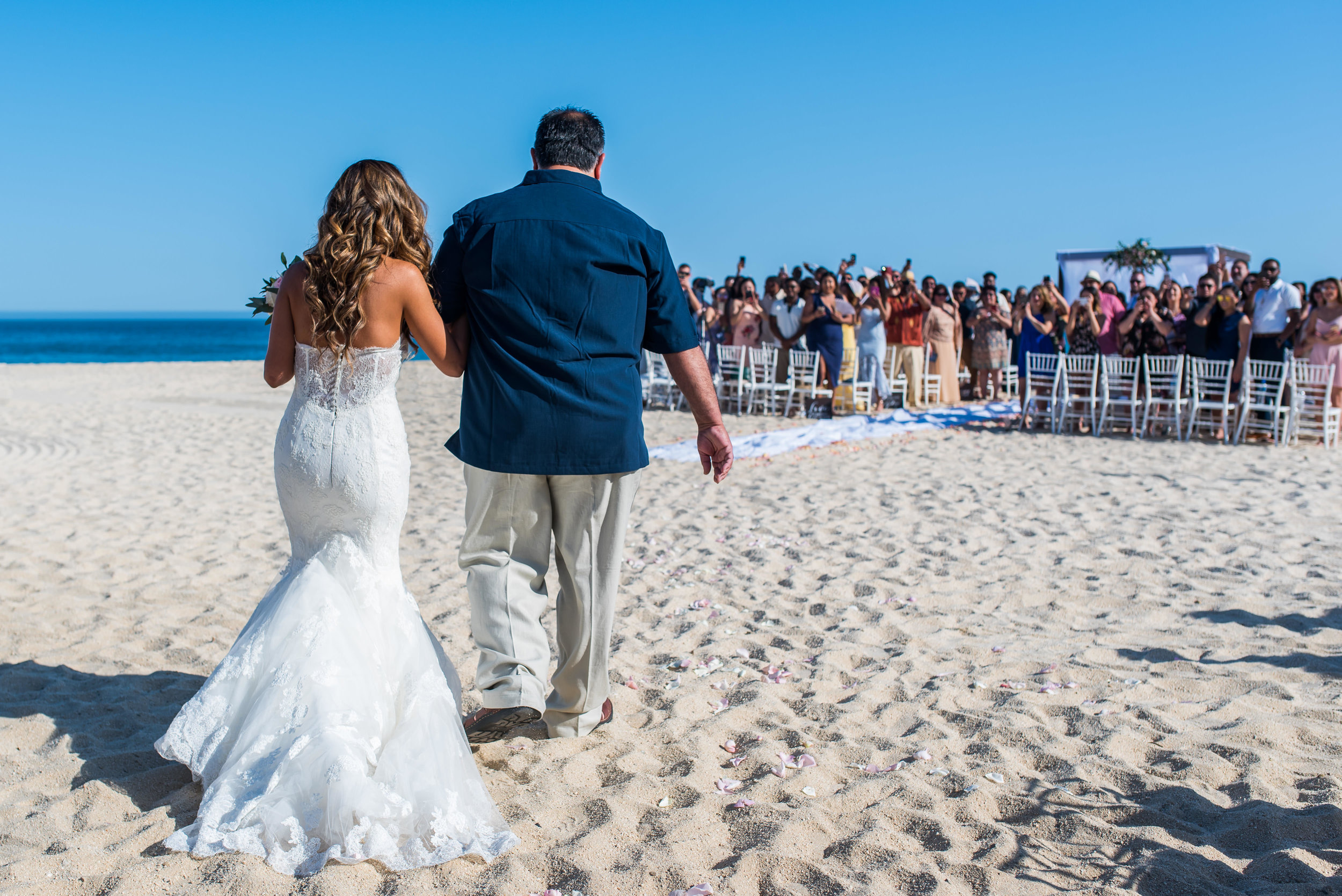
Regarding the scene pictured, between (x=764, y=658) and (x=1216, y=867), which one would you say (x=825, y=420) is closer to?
(x=764, y=658)

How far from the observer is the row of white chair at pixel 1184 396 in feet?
35.5

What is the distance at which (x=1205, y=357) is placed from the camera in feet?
38.3

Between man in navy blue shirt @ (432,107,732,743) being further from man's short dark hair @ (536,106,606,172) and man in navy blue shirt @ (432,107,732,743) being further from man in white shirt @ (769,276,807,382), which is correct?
man in white shirt @ (769,276,807,382)

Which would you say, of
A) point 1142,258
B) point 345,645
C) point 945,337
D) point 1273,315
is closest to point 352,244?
point 345,645

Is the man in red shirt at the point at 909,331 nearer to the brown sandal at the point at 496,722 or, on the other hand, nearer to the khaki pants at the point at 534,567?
the khaki pants at the point at 534,567

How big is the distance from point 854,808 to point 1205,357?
35.8 ft

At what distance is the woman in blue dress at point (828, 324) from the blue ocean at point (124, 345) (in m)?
25.0

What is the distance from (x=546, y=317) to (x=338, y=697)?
1193 mm

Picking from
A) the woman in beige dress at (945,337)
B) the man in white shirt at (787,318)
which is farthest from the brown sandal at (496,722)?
the woman in beige dress at (945,337)

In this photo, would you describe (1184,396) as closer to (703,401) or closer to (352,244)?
(703,401)

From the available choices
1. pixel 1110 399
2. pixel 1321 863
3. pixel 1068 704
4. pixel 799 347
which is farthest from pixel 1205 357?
pixel 1321 863

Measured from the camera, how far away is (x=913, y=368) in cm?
A: 1502

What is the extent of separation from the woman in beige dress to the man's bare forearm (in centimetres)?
1263

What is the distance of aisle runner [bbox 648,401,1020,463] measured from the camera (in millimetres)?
10576
